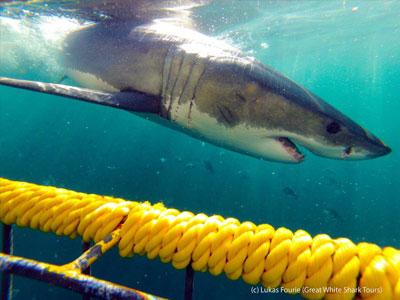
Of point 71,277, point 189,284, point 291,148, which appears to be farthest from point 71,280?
point 291,148

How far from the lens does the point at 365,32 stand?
85.6 ft

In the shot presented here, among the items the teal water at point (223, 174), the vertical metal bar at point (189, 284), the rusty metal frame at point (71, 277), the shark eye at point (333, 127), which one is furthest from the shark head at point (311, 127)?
the teal water at point (223, 174)

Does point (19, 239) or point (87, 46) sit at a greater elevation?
point (87, 46)

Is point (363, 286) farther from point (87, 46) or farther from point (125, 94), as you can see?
point (87, 46)

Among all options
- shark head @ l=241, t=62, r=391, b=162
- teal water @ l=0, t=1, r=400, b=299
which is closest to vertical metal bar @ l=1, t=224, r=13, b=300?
shark head @ l=241, t=62, r=391, b=162

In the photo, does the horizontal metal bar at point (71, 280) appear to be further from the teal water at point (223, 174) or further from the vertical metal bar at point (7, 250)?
the teal water at point (223, 174)

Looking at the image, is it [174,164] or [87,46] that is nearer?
[87,46]

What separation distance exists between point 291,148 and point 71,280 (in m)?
2.38

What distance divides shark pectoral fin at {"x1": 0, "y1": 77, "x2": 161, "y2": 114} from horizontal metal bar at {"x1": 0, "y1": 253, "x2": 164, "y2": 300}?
7.57ft

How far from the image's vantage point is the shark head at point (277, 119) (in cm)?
273

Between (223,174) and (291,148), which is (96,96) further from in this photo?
(223,174)

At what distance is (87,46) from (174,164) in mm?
16914

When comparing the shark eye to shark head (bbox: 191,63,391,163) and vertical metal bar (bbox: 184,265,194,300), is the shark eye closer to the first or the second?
shark head (bbox: 191,63,391,163)

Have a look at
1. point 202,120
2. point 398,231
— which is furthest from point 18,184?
point 398,231
